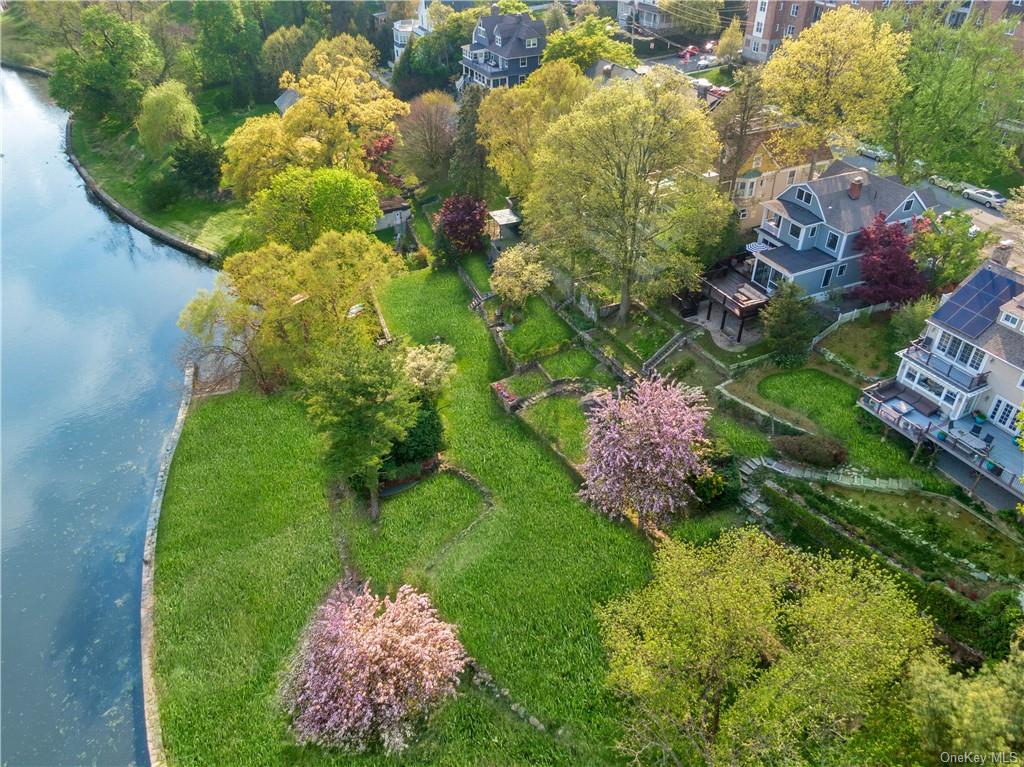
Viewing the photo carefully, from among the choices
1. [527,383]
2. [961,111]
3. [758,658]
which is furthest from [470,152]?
[758,658]

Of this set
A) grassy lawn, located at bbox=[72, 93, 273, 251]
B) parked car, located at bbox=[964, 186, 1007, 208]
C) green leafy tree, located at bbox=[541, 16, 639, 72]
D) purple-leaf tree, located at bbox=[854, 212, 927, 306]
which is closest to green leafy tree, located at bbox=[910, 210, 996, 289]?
purple-leaf tree, located at bbox=[854, 212, 927, 306]

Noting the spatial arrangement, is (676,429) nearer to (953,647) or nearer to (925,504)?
(925,504)

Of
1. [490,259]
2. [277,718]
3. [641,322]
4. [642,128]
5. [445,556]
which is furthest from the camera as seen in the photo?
[490,259]

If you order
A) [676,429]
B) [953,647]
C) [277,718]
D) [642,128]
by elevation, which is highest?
[642,128]

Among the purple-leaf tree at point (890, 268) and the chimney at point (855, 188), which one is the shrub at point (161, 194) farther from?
the purple-leaf tree at point (890, 268)

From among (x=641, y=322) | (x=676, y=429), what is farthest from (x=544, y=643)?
(x=641, y=322)

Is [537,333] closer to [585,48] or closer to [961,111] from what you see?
[961,111]
